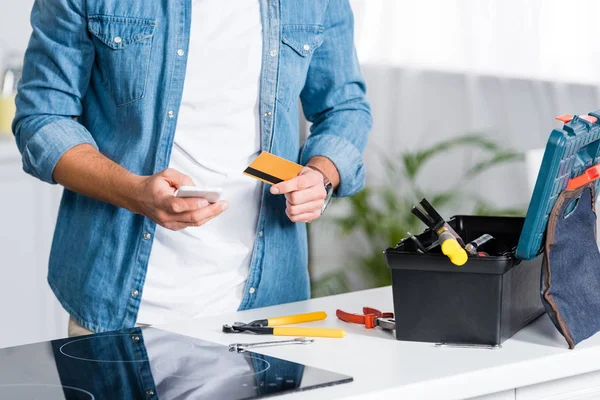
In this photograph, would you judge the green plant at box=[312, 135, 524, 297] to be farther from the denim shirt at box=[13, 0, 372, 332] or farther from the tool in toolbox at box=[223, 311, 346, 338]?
the tool in toolbox at box=[223, 311, 346, 338]

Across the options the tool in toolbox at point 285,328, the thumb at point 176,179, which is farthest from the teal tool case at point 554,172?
the thumb at point 176,179

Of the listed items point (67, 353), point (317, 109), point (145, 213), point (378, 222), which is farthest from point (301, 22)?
point (378, 222)

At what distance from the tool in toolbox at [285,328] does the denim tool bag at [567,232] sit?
0.30 meters

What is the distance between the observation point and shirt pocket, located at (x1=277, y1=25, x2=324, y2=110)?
64.7 inches

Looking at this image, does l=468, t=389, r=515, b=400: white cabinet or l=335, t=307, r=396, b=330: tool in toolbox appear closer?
l=468, t=389, r=515, b=400: white cabinet

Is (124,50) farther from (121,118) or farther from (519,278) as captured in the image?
(519,278)

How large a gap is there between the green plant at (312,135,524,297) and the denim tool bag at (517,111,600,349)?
1.33m

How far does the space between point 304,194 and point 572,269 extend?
0.43 metres

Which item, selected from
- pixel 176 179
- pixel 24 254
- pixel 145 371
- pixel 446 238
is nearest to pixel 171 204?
pixel 176 179

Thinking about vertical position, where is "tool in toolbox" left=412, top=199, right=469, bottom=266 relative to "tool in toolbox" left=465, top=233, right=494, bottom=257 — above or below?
above

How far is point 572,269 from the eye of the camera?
1.28 m

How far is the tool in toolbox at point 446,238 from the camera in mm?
1190

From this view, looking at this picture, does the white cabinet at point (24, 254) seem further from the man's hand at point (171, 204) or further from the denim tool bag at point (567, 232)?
the denim tool bag at point (567, 232)

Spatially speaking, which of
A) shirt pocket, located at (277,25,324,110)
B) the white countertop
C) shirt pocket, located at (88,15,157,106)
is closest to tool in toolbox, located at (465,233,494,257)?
the white countertop
